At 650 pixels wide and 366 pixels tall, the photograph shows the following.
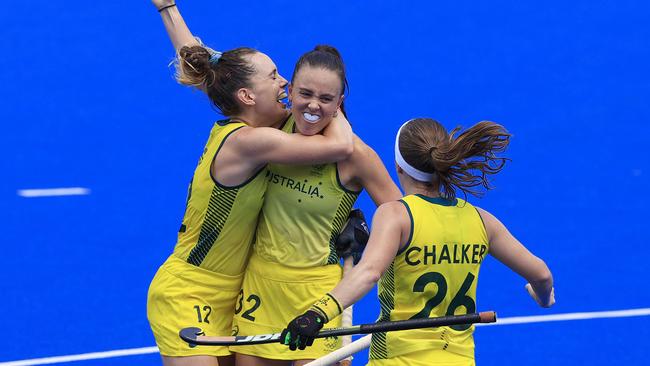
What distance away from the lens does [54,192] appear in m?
10.3

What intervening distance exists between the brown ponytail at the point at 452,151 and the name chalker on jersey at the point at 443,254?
225 mm

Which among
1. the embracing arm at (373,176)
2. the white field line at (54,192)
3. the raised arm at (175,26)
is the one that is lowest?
the embracing arm at (373,176)

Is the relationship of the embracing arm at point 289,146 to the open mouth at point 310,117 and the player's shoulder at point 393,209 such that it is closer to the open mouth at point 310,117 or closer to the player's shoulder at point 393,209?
the open mouth at point 310,117

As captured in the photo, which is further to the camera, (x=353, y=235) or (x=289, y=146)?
(x=353, y=235)

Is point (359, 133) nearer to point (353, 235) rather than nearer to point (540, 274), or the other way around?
point (353, 235)

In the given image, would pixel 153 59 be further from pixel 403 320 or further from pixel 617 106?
pixel 403 320

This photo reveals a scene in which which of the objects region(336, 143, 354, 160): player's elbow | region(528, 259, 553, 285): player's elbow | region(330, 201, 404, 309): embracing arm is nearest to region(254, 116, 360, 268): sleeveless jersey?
region(336, 143, 354, 160): player's elbow

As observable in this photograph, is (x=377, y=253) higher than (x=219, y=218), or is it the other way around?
(x=219, y=218)

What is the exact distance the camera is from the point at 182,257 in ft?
19.1

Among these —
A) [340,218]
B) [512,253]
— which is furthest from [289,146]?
[512,253]

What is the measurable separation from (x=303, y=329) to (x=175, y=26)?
2.48 meters

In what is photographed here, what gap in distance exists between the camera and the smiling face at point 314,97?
17.7ft

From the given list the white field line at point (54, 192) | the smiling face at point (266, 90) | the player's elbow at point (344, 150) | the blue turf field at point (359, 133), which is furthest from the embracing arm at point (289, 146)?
the white field line at point (54, 192)

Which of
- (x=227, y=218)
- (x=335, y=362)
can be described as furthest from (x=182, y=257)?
(x=335, y=362)
